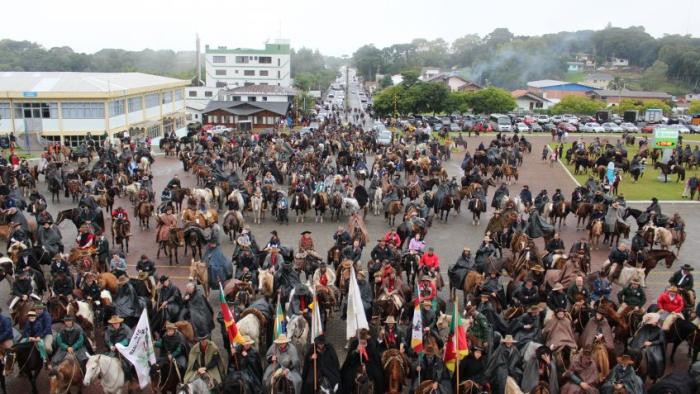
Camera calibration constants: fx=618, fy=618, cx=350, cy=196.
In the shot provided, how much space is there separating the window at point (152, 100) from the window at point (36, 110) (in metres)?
9.80

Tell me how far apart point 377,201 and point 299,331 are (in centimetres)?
1290

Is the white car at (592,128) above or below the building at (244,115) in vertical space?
below

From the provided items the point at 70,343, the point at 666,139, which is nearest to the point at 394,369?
the point at 70,343

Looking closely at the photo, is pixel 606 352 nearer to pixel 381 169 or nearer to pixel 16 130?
pixel 381 169

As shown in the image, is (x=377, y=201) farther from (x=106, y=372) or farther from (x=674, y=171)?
(x=674, y=171)

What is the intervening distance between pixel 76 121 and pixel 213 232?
29328 mm

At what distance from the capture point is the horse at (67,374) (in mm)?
9913

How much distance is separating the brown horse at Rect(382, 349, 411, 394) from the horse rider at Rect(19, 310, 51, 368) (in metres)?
5.85

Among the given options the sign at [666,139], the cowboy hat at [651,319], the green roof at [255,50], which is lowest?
the cowboy hat at [651,319]

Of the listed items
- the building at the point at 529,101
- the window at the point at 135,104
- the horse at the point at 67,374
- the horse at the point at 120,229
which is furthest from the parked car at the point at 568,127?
the horse at the point at 67,374

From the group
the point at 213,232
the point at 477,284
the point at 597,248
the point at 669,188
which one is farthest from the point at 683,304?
the point at 669,188

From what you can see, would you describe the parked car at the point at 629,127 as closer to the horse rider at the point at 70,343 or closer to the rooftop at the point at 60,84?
the rooftop at the point at 60,84

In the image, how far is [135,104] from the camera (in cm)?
4747

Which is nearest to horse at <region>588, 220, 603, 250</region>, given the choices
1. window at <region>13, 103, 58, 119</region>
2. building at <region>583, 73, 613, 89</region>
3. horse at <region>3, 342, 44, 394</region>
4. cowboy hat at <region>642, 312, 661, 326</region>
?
cowboy hat at <region>642, 312, 661, 326</region>
